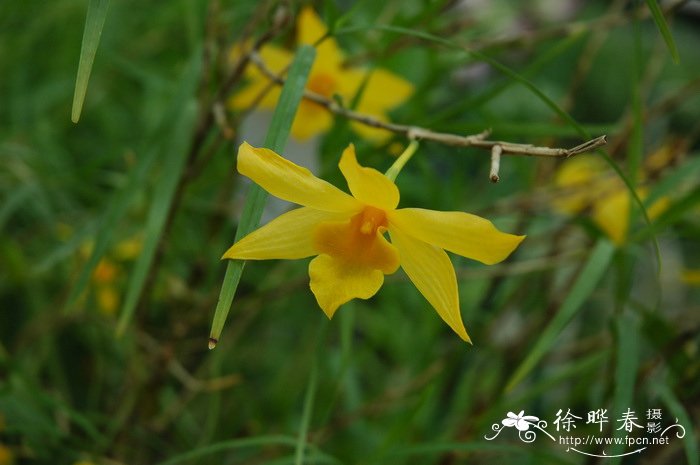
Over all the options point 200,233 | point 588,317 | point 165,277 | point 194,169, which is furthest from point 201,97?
point 588,317

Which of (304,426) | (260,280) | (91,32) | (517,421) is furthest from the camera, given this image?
(260,280)

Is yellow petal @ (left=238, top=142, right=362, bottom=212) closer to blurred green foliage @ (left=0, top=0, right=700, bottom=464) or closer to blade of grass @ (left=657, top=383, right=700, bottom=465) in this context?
blurred green foliage @ (left=0, top=0, right=700, bottom=464)

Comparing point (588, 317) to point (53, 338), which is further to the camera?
point (588, 317)

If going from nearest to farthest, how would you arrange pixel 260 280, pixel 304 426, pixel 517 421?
1. pixel 304 426
2. pixel 517 421
3. pixel 260 280

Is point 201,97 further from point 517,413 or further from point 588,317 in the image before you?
point 588,317

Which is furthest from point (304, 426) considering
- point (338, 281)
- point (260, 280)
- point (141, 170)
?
point (260, 280)

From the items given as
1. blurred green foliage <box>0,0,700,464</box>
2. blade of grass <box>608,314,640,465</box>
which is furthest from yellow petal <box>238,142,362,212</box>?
blade of grass <box>608,314,640,465</box>

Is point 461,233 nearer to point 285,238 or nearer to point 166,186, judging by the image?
point 285,238

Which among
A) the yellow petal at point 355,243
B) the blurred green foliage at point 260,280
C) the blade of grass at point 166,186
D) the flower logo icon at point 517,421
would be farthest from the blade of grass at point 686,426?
the blade of grass at point 166,186
